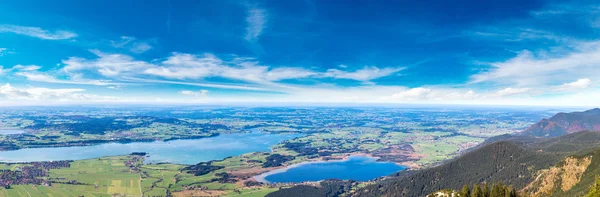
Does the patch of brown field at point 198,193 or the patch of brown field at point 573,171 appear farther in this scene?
the patch of brown field at point 198,193

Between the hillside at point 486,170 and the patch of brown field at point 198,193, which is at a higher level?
the hillside at point 486,170

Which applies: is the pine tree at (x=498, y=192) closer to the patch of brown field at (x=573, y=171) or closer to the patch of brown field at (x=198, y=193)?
the patch of brown field at (x=573, y=171)

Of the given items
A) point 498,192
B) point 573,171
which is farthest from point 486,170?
point 498,192

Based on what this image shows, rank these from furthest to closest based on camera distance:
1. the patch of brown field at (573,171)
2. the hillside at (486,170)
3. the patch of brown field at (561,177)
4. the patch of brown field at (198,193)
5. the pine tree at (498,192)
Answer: the patch of brown field at (198,193), the hillside at (486,170), the patch of brown field at (561,177), the patch of brown field at (573,171), the pine tree at (498,192)

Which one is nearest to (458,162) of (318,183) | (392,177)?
(392,177)

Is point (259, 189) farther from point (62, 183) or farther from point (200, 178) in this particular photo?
point (62, 183)

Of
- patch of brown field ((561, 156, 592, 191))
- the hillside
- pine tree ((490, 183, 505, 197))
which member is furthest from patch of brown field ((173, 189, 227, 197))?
patch of brown field ((561, 156, 592, 191))

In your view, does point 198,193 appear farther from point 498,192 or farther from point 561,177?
point 561,177

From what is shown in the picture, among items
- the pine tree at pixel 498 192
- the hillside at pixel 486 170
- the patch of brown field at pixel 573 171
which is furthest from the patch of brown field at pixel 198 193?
the patch of brown field at pixel 573 171
